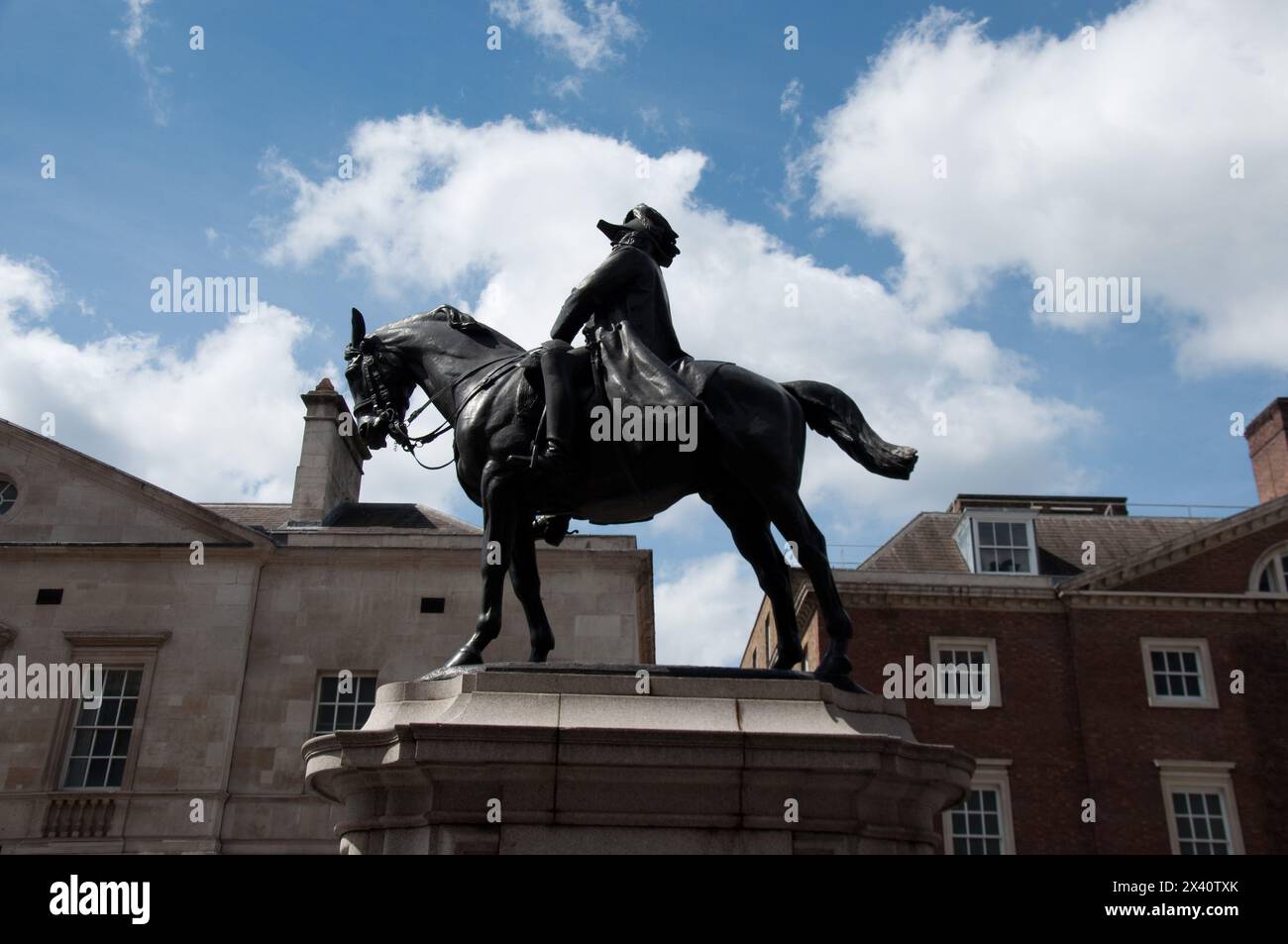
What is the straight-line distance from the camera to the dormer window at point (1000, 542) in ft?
104

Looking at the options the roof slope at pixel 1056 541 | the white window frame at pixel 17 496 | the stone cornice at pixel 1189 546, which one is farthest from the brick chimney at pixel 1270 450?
the white window frame at pixel 17 496

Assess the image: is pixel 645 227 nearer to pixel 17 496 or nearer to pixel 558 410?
pixel 558 410

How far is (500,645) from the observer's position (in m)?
24.5

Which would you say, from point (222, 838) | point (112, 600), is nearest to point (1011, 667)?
point (222, 838)

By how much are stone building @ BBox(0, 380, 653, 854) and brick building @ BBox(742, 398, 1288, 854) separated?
8.16 m

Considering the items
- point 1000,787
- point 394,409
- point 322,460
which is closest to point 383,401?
point 394,409

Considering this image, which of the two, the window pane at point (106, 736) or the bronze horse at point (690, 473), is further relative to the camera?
the window pane at point (106, 736)

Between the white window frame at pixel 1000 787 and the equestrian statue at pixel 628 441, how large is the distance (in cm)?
2169

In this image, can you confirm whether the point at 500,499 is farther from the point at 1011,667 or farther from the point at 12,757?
the point at 1011,667

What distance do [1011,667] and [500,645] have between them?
44.2 feet

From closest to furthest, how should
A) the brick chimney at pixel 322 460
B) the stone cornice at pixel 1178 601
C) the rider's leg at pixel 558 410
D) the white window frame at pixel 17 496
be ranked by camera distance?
the rider's leg at pixel 558 410 < the white window frame at pixel 17 496 < the brick chimney at pixel 322 460 < the stone cornice at pixel 1178 601

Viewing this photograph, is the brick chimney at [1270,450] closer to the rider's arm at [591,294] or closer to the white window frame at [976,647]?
the white window frame at [976,647]

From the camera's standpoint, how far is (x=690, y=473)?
763 cm
